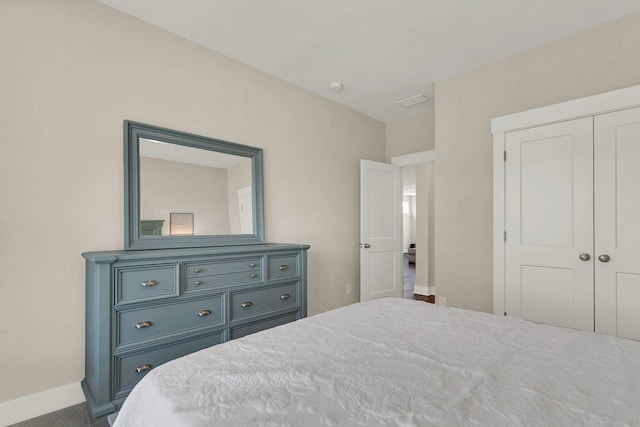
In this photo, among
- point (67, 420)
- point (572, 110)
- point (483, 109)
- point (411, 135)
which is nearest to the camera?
point (67, 420)

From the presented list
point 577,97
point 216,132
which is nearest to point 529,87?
point 577,97

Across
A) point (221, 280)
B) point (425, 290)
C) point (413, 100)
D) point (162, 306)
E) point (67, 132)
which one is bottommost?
point (425, 290)

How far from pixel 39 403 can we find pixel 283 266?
5.83ft

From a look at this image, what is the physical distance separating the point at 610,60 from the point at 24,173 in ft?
13.7

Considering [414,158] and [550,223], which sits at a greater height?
[414,158]

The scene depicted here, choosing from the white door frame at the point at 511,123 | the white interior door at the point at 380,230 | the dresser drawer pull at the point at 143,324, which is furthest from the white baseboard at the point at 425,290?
the dresser drawer pull at the point at 143,324

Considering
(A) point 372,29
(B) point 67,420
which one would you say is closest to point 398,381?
(B) point 67,420

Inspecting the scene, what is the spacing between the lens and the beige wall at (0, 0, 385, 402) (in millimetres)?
1918

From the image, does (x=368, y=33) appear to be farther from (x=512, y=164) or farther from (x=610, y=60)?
(x=610, y=60)

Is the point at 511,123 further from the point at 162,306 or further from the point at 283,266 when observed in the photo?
→ the point at 162,306

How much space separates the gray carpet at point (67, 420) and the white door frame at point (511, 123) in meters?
3.12

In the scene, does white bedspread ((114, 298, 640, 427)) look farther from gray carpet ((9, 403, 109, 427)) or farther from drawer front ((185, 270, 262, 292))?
gray carpet ((9, 403, 109, 427))

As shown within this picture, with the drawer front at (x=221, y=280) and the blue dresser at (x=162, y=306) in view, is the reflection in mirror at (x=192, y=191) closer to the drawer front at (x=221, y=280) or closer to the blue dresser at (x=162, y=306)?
the blue dresser at (x=162, y=306)

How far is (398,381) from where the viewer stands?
977 millimetres
